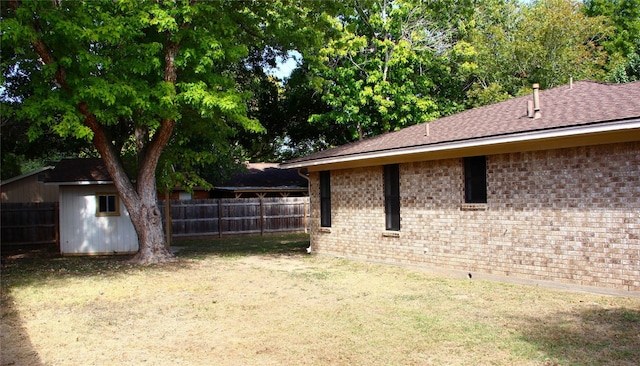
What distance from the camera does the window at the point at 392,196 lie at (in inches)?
565

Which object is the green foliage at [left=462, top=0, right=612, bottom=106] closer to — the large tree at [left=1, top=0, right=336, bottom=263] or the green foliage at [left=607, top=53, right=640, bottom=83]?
the green foliage at [left=607, top=53, right=640, bottom=83]

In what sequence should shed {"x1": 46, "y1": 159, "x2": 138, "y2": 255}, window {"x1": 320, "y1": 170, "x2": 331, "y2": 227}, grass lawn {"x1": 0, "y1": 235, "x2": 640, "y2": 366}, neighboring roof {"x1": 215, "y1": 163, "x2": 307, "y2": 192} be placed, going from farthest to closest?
neighboring roof {"x1": 215, "y1": 163, "x2": 307, "y2": 192}, shed {"x1": 46, "y1": 159, "x2": 138, "y2": 255}, window {"x1": 320, "y1": 170, "x2": 331, "y2": 227}, grass lawn {"x1": 0, "y1": 235, "x2": 640, "y2": 366}

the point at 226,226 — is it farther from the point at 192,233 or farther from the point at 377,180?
the point at 377,180

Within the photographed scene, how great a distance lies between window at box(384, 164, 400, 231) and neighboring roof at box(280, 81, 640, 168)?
735mm

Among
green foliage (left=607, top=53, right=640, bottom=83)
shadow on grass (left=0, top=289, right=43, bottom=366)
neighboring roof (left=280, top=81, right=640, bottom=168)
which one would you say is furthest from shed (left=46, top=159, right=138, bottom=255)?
green foliage (left=607, top=53, right=640, bottom=83)

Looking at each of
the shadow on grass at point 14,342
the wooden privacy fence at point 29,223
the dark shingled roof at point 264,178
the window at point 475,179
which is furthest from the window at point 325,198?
the dark shingled roof at point 264,178

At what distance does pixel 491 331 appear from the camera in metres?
7.49

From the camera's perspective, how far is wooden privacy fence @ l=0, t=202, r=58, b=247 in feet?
75.2

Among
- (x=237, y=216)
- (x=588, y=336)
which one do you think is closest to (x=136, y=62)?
(x=588, y=336)

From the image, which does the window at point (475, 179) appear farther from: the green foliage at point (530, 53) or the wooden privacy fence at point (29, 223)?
the wooden privacy fence at point (29, 223)

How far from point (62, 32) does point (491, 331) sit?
1106cm

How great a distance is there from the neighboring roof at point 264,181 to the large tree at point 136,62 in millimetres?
13258

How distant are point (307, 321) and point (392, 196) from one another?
6661 millimetres

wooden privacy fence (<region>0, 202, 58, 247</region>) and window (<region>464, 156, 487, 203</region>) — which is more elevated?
window (<region>464, 156, 487, 203</region>)
